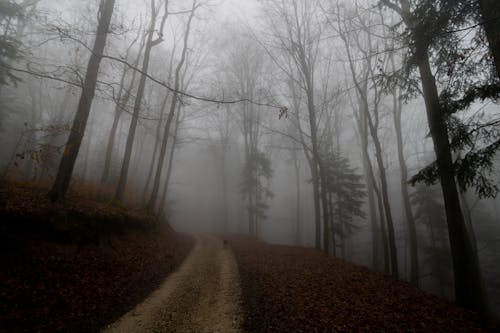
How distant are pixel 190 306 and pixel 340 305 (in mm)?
3482

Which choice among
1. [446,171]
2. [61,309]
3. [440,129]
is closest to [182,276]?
[61,309]

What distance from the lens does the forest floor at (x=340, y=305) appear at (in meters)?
4.16

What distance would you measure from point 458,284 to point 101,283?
9.89 m

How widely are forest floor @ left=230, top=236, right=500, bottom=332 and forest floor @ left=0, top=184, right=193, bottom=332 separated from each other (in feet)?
10.0

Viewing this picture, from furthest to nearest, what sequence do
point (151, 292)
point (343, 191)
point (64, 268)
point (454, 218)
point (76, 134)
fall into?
point (343, 191)
point (76, 134)
point (454, 218)
point (151, 292)
point (64, 268)

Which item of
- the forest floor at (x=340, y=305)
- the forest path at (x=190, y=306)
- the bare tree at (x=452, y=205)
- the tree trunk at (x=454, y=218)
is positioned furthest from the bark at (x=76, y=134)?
the tree trunk at (x=454, y=218)

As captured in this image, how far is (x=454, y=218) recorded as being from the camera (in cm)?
653

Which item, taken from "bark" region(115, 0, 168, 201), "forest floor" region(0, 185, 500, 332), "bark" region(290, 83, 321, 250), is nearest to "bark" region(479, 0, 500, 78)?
"forest floor" region(0, 185, 500, 332)

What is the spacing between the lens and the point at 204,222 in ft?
120

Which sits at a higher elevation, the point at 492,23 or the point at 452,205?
the point at 492,23

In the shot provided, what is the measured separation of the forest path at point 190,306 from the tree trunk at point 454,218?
657cm

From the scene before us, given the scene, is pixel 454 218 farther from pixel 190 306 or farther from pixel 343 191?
pixel 343 191

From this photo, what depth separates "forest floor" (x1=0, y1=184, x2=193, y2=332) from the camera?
3.90 metres

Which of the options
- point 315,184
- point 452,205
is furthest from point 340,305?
point 315,184
